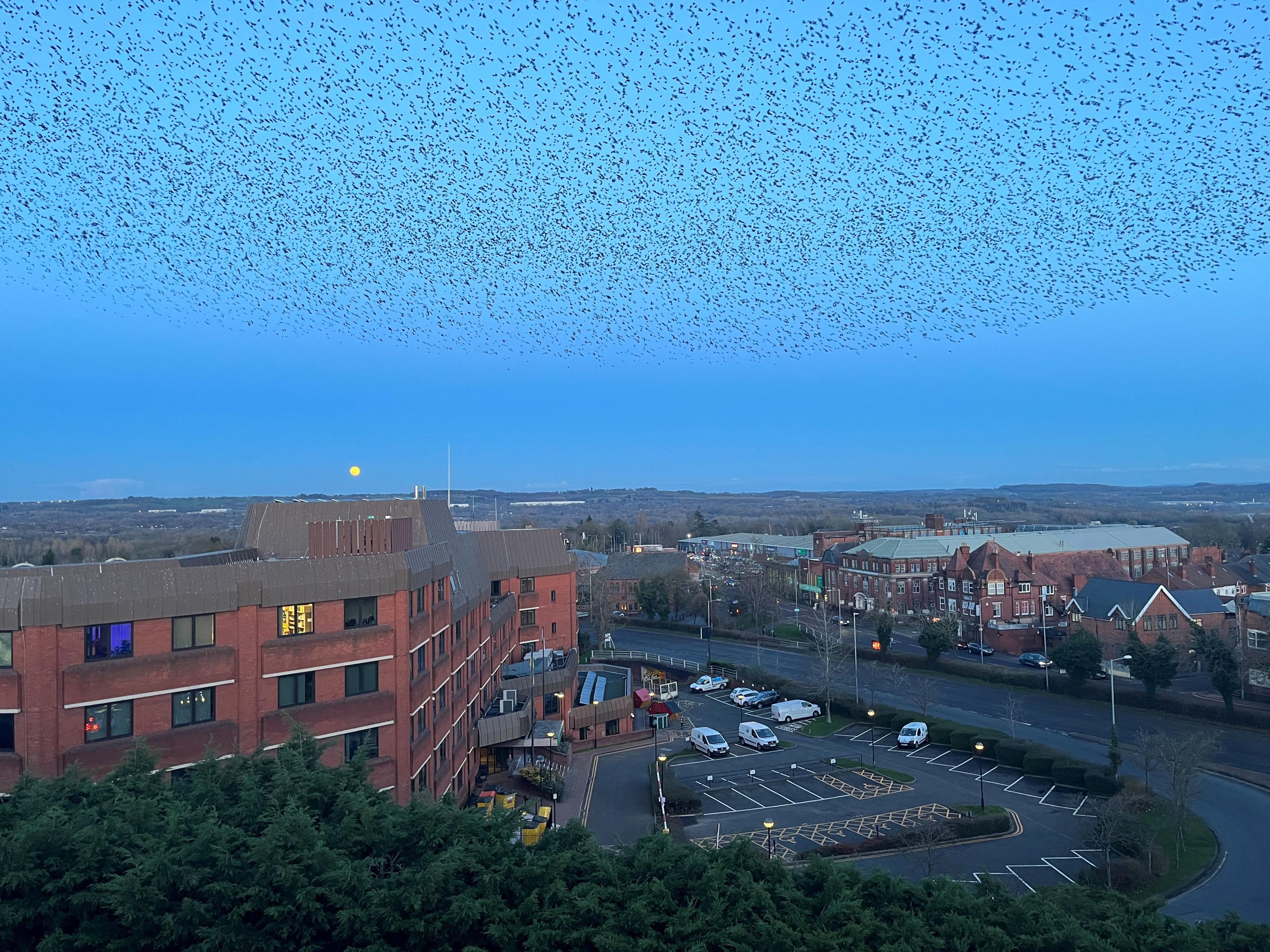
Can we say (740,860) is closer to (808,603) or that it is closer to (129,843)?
(129,843)

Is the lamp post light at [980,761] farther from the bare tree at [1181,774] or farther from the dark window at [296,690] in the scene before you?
the dark window at [296,690]

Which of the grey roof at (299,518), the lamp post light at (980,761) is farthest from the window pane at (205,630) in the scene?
the lamp post light at (980,761)

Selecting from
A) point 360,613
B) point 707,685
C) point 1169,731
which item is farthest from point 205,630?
point 1169,731

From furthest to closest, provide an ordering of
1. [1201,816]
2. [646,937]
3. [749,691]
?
[749,691] → [1201,816] → [646,937]

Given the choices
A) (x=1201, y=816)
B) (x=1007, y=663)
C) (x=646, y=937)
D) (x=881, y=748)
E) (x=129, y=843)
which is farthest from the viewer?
(x=1007, y=663)

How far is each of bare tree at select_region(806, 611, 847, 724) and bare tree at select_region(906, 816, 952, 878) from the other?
800 inches

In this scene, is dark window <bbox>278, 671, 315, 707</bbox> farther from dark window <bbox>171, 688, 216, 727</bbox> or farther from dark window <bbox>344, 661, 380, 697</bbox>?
dark window <bbox>171, 688, 216, 727</bbox>

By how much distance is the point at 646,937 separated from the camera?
470 inches

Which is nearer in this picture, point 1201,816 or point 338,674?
point 338,674

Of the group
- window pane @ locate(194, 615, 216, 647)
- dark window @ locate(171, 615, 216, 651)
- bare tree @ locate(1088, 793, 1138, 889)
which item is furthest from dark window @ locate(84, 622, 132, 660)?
bare tree @ locate(1088, 793, 1138, 889)

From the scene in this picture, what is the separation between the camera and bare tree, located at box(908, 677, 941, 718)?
4838cm

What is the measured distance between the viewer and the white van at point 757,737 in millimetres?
45438

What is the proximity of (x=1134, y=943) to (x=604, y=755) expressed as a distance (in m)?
35.6

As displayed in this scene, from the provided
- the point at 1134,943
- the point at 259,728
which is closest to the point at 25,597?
the point at 259,728
